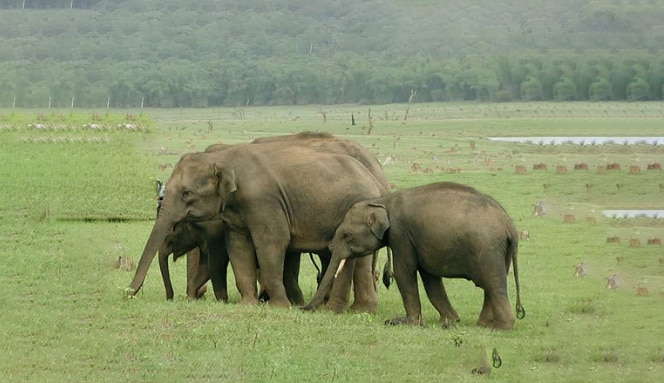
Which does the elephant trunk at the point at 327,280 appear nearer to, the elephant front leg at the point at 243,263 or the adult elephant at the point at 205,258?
the elephant front leg at the point at 243,263

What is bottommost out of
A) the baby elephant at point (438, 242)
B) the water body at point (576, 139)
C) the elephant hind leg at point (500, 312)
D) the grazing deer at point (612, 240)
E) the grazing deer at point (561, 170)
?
the water body at point (576, 139)

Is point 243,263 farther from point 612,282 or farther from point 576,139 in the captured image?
point 576,139

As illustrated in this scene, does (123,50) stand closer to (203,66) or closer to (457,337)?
(203,66)

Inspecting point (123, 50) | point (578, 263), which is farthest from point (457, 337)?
point (123, 50)

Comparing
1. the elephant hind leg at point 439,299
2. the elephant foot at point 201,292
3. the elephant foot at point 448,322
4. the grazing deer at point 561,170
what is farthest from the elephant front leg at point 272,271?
the grazing deer at point 561,170

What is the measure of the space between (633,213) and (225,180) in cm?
1529

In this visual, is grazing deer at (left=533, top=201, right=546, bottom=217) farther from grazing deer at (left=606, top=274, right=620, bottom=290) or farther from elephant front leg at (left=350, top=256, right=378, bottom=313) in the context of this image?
A: elephant front leg at (left=350, top=256, right=378, bottom=313)

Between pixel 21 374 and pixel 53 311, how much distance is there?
9.84 ft

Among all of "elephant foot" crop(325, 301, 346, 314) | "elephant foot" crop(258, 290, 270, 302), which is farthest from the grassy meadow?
"elephant foot" crop(258, 290, 270, 302)

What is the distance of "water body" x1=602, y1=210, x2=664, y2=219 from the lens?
28438 mm

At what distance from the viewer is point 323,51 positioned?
13288 cm

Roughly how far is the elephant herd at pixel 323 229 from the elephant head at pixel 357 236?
1 cm

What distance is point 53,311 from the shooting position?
15008 millimetres

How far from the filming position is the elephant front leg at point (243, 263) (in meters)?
16.2
